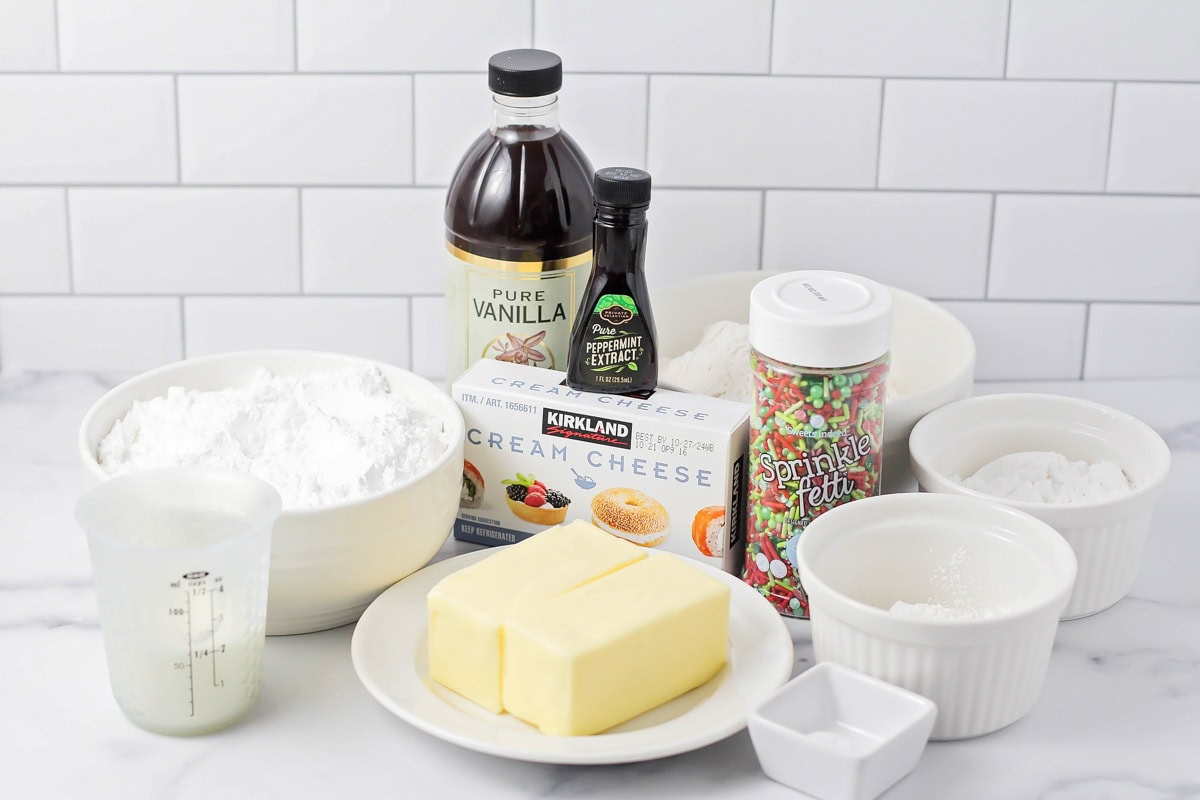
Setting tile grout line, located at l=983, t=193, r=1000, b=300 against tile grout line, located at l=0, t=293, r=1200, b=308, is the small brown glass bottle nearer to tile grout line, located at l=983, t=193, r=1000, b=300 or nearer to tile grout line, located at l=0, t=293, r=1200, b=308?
tile grout line, located at l=0, t=293, r=1200, b=308

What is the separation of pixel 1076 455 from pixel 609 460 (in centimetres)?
38

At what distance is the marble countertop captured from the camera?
883mm

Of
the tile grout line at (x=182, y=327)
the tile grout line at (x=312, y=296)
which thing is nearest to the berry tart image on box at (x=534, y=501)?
the tile grout line at (x=312, y=296)

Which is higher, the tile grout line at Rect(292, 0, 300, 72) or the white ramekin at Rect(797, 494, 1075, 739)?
the tile grout line at Rect(292, 0, 300, 72)

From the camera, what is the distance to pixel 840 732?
0.90 m

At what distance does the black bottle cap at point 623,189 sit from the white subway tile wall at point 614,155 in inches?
9.7

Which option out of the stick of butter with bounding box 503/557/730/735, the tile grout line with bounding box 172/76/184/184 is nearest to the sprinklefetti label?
the stick of butter with bounding box 503/557/730/735

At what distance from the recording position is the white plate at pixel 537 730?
0.88 metres

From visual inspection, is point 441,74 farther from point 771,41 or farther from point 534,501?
point 534,501

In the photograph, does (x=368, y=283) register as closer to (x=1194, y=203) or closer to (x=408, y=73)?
(x=408, y=73)

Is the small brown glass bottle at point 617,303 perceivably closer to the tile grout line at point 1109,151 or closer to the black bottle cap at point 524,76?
the black bottle cap at point 524,76

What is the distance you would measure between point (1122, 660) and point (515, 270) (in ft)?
1.75

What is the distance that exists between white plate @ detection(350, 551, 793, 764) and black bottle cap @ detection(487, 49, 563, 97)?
1.21ft

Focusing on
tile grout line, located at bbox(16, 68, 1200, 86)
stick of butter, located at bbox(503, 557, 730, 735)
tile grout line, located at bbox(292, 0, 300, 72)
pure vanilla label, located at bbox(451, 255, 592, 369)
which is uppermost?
tile grout line, located at bbox(292, 0, 300, 72)
